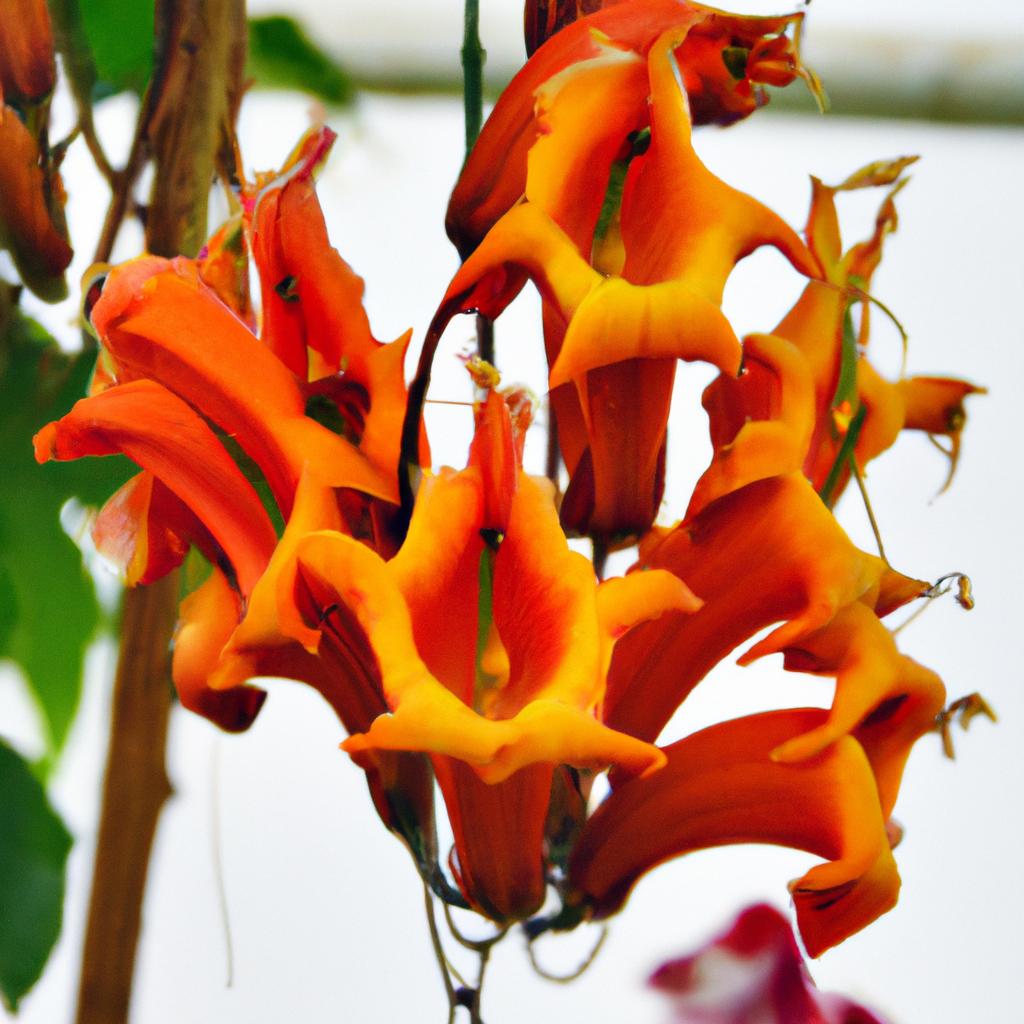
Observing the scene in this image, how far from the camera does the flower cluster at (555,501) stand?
217 mm

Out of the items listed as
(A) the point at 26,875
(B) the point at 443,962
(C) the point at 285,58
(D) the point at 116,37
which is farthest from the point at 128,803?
(C) the point at 285,58

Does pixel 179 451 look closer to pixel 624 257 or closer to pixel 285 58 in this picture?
pixel 624 257

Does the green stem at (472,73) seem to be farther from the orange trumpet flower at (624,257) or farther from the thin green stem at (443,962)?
the thin green stem at (443,962)

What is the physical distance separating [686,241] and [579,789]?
0.12 metres

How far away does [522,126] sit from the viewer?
0.84 ft

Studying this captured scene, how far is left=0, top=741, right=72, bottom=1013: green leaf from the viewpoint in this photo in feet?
1.29

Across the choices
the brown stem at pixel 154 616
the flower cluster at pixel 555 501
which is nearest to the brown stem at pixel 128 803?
the brown stem at pixel 154 616

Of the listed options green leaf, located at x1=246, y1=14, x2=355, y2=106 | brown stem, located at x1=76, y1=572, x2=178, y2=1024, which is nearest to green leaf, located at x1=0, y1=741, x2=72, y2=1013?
brown stem, located at x1=76, y1=572, x2=178, y2=1024

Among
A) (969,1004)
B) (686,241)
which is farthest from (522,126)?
(969,1004)

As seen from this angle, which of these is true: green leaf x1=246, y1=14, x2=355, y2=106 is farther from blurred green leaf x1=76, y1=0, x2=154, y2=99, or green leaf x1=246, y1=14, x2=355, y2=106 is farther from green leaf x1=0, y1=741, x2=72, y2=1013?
green leaf x1=0, y1=741, x2=72, y2=1013

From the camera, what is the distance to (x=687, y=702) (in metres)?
0.77

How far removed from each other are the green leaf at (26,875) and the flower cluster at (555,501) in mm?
190

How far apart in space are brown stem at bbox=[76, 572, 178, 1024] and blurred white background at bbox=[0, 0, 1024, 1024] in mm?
211

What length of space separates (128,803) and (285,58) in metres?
0.39
